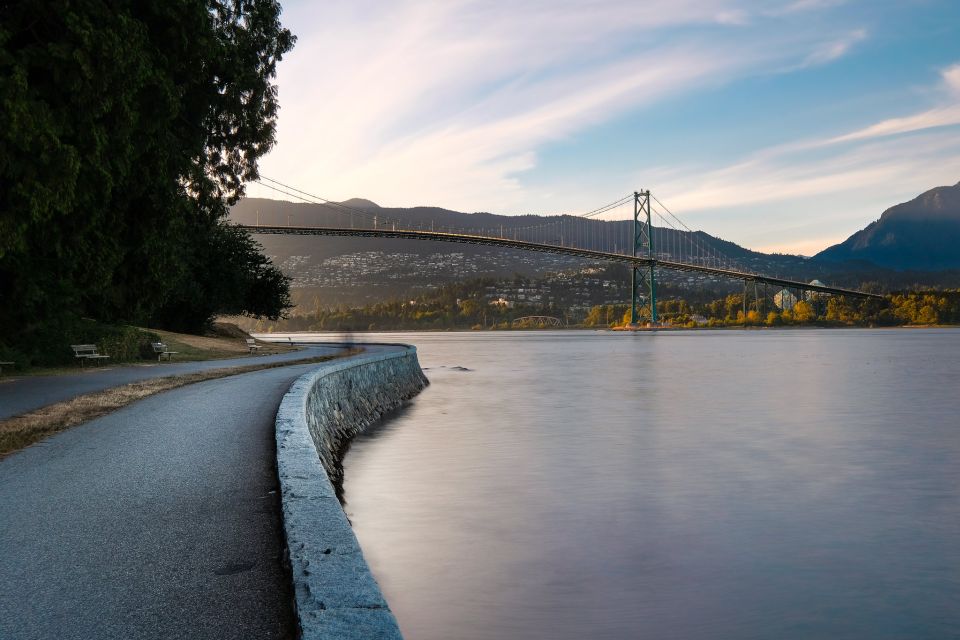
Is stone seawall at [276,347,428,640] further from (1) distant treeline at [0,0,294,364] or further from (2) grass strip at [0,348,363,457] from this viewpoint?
(1) distant treeline at [0,0,294,364]

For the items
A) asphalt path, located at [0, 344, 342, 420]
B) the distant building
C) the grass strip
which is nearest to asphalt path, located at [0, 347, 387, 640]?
the grass strip

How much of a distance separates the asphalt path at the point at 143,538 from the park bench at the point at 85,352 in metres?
13.8

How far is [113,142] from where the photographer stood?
14.0 metres

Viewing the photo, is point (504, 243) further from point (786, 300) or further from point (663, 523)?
point (786, 300)

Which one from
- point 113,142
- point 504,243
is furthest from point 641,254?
point 113,142

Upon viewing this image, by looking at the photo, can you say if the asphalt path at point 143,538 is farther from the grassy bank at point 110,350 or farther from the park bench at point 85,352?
the park bench at point 85,352

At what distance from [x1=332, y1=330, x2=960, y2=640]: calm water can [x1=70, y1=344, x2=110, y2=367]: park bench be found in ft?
27.8

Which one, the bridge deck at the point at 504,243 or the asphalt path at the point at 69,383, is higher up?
the bridge deck at the point at 504,243

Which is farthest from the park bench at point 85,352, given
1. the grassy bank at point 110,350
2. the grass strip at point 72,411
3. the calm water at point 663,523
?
the calm water at point 663,523

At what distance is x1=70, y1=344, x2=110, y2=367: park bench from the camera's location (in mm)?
21734

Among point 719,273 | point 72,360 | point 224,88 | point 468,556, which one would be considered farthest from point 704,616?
point 719,273

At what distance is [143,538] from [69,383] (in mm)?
12686

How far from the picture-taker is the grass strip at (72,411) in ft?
30.1

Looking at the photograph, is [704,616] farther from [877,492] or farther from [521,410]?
[521,410]
